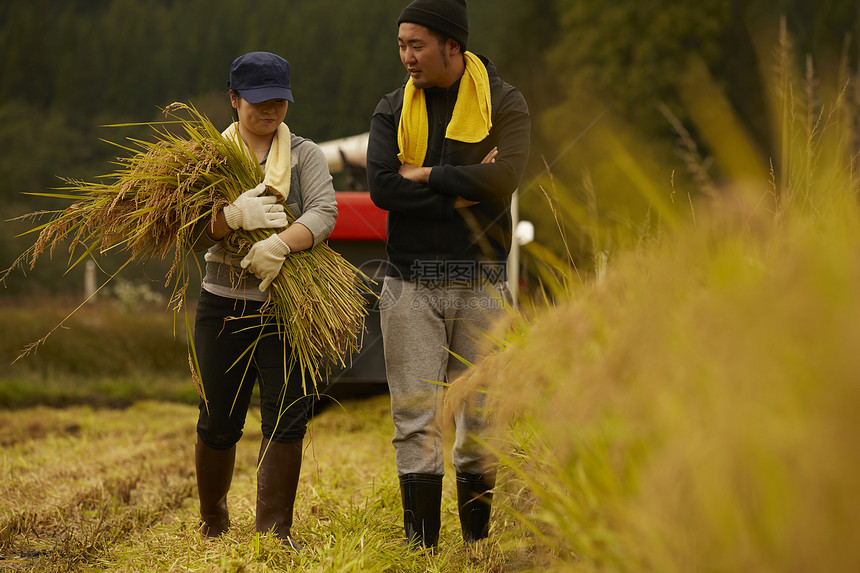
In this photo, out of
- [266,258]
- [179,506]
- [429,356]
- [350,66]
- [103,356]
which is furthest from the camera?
[350,66]

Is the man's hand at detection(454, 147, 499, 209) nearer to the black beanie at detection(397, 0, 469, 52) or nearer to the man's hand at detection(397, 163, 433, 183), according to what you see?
the man's hand at detection(397, 163, 433, 183)

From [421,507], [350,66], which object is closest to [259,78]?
[421,507]

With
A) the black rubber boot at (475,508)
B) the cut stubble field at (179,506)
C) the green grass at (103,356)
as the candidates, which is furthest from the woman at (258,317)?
the green grass at (103,356)

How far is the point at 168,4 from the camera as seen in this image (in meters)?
37.8

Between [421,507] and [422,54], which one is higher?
[422,54]

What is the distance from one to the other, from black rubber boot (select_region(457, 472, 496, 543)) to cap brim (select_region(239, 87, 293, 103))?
142cm

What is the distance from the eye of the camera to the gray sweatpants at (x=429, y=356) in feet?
9.09

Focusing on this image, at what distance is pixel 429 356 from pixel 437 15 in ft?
3.69

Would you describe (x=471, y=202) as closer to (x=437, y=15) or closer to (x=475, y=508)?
(x=437, y=15)

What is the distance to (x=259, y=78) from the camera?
2.75 m

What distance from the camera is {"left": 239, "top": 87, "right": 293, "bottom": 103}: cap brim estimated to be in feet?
8.96

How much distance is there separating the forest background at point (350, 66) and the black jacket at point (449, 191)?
26.5 feet

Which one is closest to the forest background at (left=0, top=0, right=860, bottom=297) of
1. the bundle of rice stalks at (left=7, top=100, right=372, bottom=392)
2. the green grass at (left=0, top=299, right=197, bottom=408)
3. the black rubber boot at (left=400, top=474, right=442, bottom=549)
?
the green grass at (left=0, top=299, right=197, bottom=408)

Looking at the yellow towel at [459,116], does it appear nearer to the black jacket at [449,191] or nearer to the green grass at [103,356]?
the black jacket at [449,191]
